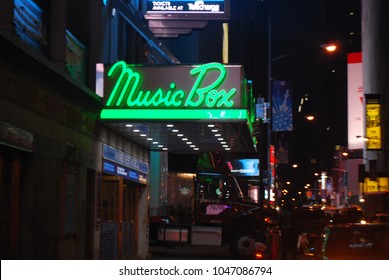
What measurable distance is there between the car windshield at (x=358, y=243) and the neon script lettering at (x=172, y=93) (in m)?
6.40

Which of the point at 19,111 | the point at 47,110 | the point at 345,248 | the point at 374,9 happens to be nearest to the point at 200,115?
the point at 47,110

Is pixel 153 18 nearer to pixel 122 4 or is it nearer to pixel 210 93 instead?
pixel 122 4

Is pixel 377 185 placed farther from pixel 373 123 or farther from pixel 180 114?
pixel 180 114

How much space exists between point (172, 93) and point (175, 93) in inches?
3.2

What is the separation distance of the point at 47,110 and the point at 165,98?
12.7 feet

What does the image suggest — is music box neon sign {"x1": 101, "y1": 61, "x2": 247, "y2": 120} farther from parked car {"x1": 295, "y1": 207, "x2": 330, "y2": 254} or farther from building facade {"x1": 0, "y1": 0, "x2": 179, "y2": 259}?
parked car {"x1": 295, "y1": 207, "x2": 330, "y2": 254}

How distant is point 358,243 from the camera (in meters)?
9.68

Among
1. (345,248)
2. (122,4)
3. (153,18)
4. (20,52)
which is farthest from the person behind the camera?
(153,18)

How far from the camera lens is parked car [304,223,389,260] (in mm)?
9492

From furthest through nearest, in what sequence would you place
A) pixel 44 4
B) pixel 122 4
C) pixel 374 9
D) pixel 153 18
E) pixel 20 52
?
pixel 374 9
pixel 153 18
pixel 122 4
pixel 44 4
pixel 20 52

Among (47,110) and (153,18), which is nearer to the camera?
(47,110)

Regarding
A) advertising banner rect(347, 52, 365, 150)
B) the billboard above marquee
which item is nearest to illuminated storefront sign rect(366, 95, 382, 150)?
advertising banner rect(347, 52, 365, 150)

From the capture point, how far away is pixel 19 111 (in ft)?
37.2

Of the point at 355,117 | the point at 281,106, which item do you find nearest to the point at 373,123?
the point at 355,117
